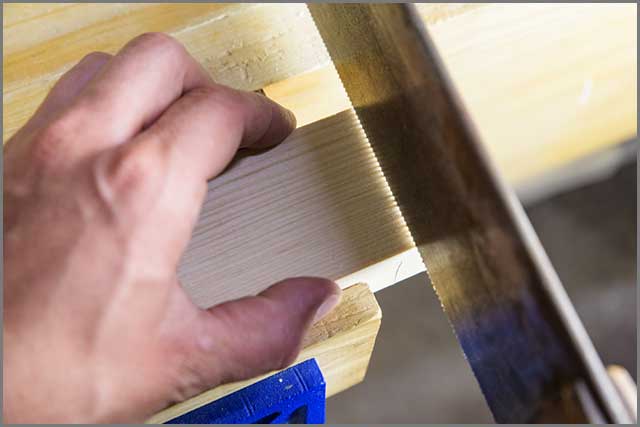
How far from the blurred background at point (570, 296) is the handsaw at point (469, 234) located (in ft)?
5.19

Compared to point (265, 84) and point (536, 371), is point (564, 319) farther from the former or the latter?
point (265, 84)

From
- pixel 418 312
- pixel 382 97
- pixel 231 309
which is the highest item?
pixel 382 97

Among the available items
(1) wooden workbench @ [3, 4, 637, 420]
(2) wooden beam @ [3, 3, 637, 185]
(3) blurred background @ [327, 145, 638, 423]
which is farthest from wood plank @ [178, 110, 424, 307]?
(3) blurred background @ [327, 145, 638, 423]

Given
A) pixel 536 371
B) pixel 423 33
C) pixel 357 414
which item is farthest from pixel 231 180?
pixel 357 414

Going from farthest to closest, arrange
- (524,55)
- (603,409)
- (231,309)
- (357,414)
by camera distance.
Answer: (357,414), (524,55), (231,309), (603,409)

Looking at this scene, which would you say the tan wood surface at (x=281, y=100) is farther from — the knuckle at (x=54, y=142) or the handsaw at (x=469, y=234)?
the knuckle at (x=54, y=142)

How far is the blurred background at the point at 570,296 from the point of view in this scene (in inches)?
85.8

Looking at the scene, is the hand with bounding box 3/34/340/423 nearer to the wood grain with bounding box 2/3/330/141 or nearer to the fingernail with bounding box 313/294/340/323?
the fingernail with bounding box 313/294/340/323

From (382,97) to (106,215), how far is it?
0.28 m

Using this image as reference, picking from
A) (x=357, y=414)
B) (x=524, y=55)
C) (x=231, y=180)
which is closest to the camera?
(x=231, y=180)

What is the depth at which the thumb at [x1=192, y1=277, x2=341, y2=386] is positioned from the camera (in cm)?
59

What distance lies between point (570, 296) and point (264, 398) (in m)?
1.71

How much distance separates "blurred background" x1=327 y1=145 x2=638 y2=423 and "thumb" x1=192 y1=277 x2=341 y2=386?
5.36 feet

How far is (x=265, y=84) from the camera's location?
2.63 ft
